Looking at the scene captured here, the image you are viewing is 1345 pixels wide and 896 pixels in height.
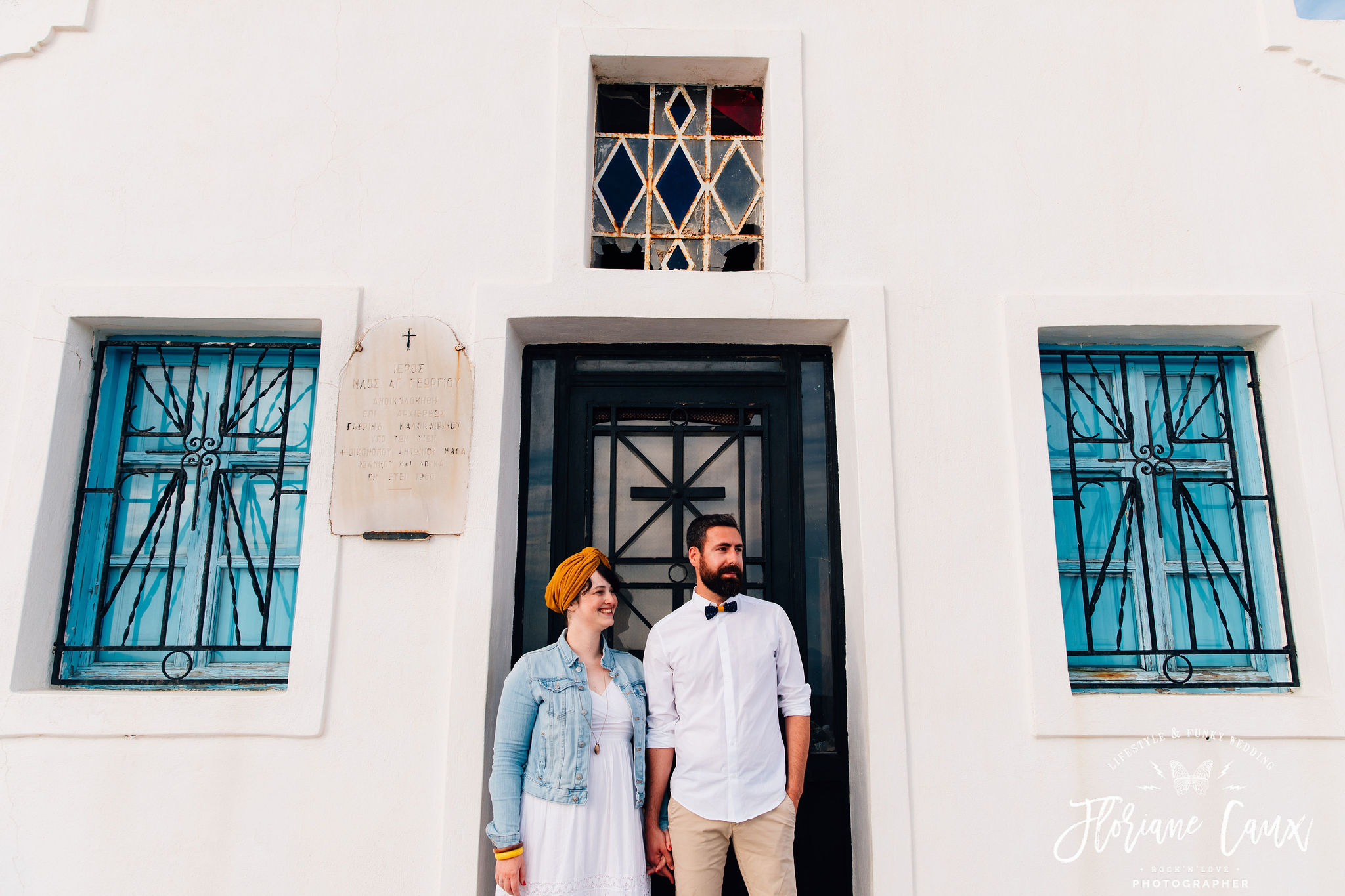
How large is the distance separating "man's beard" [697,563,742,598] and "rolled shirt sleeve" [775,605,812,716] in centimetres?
20

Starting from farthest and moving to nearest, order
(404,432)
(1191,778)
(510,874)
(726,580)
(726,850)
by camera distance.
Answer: (404,432) < (1191,778) < (726,580) < (726,850) < (510,874)

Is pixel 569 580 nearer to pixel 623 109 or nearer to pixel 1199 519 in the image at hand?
pixel 623 109

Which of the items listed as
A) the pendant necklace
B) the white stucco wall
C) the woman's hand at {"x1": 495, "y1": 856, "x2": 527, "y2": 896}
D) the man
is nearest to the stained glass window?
the white stucco wall

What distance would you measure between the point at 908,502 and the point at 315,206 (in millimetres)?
2889

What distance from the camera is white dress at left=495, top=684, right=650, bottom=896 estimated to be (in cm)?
244

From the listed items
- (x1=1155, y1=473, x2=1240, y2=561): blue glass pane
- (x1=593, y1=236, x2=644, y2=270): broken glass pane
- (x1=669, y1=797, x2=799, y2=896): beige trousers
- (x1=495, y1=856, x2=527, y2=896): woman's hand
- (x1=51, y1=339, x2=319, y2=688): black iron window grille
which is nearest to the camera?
(x1=495, y1=856, x2=527, y2=896): woman's hand

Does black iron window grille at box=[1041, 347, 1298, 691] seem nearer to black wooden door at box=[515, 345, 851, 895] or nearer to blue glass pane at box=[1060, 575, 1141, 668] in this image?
blue glass pane at box=[1060, 575, 1141, 668]

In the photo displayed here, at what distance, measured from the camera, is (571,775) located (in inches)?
97.7

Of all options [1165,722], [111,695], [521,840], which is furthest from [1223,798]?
[111,695]

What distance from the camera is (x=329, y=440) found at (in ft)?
10.0

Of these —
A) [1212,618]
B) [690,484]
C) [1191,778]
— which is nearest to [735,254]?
[690,484]

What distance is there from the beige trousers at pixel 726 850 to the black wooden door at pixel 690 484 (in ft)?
1.89

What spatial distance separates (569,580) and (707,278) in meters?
1.43

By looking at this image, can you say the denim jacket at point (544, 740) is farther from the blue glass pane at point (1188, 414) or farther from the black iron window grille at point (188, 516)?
the blue glass pane at point (1188, 414)
